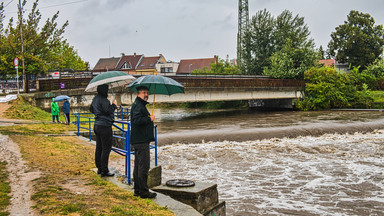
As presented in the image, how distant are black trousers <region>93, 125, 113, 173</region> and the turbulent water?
289 cm

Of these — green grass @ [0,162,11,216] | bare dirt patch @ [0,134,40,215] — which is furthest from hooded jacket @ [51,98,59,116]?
green grass @ [0,162,11,216]

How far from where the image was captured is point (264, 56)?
2018 inches

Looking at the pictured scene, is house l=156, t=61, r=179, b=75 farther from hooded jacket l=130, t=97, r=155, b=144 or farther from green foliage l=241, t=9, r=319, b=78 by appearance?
hooded jacket l=130, t=97, r=155, b=144

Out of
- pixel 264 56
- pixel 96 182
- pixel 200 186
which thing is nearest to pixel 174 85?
pixel 200 186

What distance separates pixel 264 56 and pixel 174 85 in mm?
47179

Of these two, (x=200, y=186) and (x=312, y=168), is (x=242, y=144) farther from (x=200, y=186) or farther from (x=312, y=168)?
(x=200, y=186)

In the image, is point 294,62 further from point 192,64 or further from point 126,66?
Result: point 126,66

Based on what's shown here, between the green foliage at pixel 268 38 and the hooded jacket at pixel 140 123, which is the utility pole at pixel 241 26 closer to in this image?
the green foliage at pixel 268 38

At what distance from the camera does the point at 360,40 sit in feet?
191

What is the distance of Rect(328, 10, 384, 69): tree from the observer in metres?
57.9

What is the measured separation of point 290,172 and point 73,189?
8172 mm

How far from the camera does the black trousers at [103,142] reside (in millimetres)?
6804

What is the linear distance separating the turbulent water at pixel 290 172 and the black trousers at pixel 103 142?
2.89m

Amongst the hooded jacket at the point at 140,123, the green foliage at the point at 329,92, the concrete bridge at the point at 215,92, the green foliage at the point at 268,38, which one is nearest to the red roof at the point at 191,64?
the green foliage at the point at 268,38
